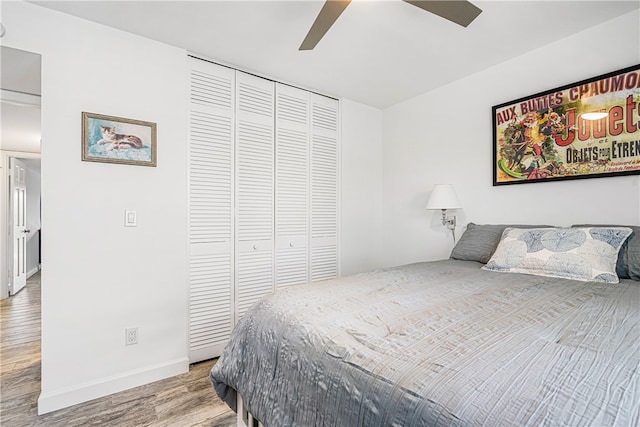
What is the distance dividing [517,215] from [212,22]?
2610mm

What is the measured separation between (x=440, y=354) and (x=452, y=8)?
158 centimetres

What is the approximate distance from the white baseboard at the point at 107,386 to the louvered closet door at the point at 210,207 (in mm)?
192

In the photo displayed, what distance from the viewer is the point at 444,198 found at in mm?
2695

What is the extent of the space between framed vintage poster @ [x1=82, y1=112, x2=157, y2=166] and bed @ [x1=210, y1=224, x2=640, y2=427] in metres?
1.47

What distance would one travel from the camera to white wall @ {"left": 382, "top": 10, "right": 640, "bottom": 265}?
2000 millimetres

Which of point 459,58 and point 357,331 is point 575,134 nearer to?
point 459,58

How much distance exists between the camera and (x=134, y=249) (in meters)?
2.14

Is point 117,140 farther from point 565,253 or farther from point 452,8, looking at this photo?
point 565,253

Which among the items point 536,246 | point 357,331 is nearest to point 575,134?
point 536,246

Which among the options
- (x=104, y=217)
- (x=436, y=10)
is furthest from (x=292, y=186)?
(x=436, y=10)

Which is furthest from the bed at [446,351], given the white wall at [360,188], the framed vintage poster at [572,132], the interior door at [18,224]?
the interior door at [18,224]

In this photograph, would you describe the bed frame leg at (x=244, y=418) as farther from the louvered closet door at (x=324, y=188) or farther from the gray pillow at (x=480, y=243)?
the gray pillow at (x=480, y=243)

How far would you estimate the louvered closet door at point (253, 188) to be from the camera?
104 inches

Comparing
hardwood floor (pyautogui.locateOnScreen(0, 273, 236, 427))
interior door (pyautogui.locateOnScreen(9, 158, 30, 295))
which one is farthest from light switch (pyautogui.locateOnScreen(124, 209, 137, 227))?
interior door (pyautogui.locateOnScreen(9, 158, 30, 295))
